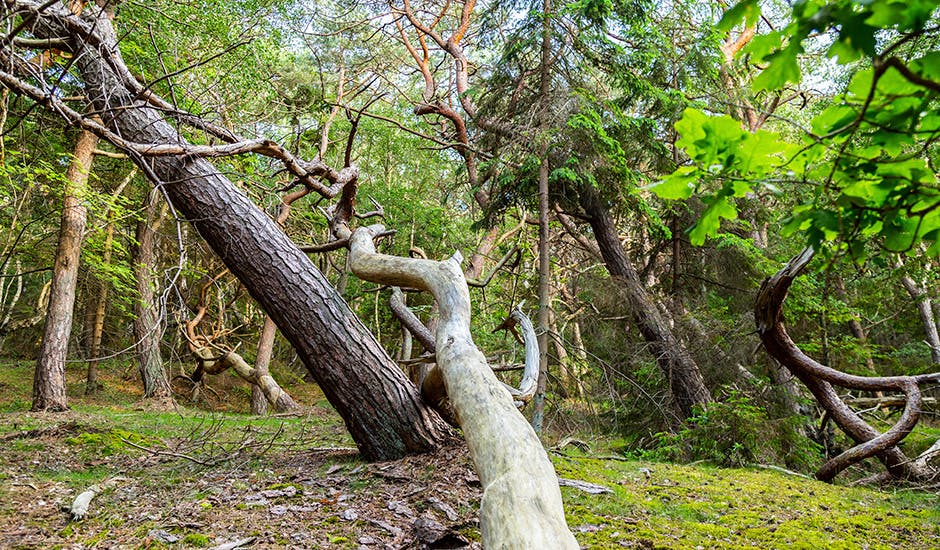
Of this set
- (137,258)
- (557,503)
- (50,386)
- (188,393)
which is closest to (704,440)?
(557,503)

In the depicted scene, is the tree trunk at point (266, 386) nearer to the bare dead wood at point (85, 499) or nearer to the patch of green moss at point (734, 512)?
the bare dead wood at point (85, 499)

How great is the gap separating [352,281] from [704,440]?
27.9ft

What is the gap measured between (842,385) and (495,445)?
13.3ft

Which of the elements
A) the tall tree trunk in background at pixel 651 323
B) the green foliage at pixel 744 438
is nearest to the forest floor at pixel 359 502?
the green foliage at pixel 744 438

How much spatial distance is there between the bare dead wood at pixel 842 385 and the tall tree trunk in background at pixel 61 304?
9.55 metres

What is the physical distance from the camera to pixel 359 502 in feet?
10.2

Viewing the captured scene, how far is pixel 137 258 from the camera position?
1183 cm

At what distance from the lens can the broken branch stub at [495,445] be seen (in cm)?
165

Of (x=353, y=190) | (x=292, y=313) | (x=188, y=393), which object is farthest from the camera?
(x=188, y=393)

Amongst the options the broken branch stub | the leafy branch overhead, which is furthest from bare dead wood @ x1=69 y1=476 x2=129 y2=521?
the leafy branch overhead

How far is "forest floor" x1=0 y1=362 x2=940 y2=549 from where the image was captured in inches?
99.7

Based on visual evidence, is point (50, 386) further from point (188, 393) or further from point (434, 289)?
point (434, 289)

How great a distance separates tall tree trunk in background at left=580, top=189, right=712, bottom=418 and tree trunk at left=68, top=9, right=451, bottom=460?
4.57 m

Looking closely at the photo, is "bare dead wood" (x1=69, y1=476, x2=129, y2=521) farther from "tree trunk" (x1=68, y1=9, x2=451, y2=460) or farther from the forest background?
"tree trunk" (x1=68, y1=9, x2=451, y2=460)
